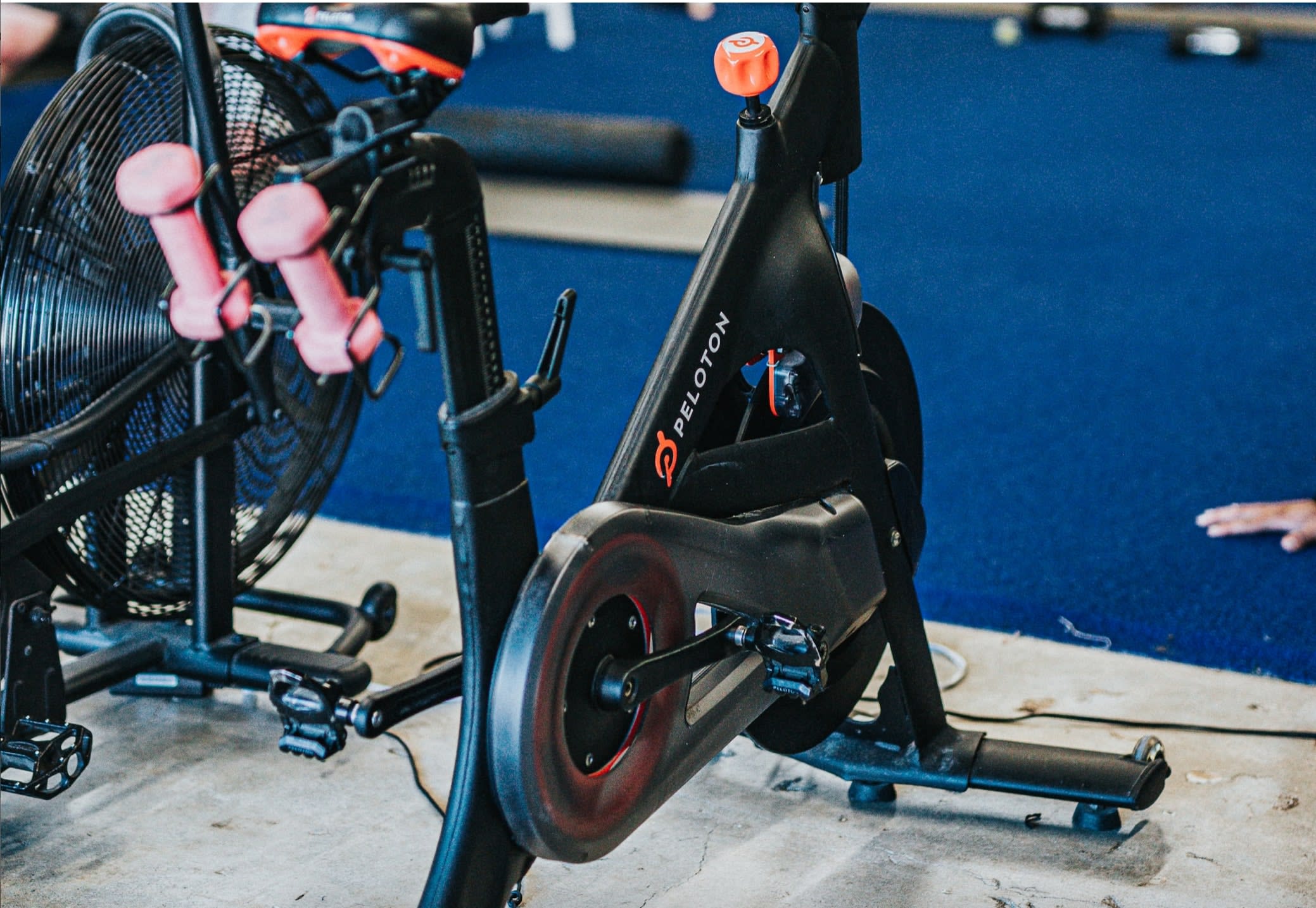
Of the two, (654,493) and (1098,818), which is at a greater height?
(654,493)

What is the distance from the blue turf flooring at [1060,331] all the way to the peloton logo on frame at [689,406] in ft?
3.32

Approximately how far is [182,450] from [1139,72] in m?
5.44

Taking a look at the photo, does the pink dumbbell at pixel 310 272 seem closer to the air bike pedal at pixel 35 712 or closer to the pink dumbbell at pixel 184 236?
the pink dumbbell at pixel 184 236

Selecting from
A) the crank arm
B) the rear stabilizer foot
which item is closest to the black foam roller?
the rear stabilizer foot

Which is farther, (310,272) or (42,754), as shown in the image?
(42,754)

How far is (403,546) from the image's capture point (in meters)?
2.79

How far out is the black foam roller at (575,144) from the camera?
4.90 meters

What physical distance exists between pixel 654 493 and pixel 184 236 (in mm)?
601

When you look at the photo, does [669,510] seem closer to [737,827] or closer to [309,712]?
[309,712]

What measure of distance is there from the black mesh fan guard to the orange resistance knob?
54cm

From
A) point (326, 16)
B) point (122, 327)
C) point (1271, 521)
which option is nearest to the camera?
point (326, 16)

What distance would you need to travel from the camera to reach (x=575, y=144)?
496cm

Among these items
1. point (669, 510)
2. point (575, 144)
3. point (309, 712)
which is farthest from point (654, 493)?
point (575, 144)

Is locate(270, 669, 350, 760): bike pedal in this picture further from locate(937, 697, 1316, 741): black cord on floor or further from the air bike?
locate(937, 697, 1316, 741): black cord on floor
